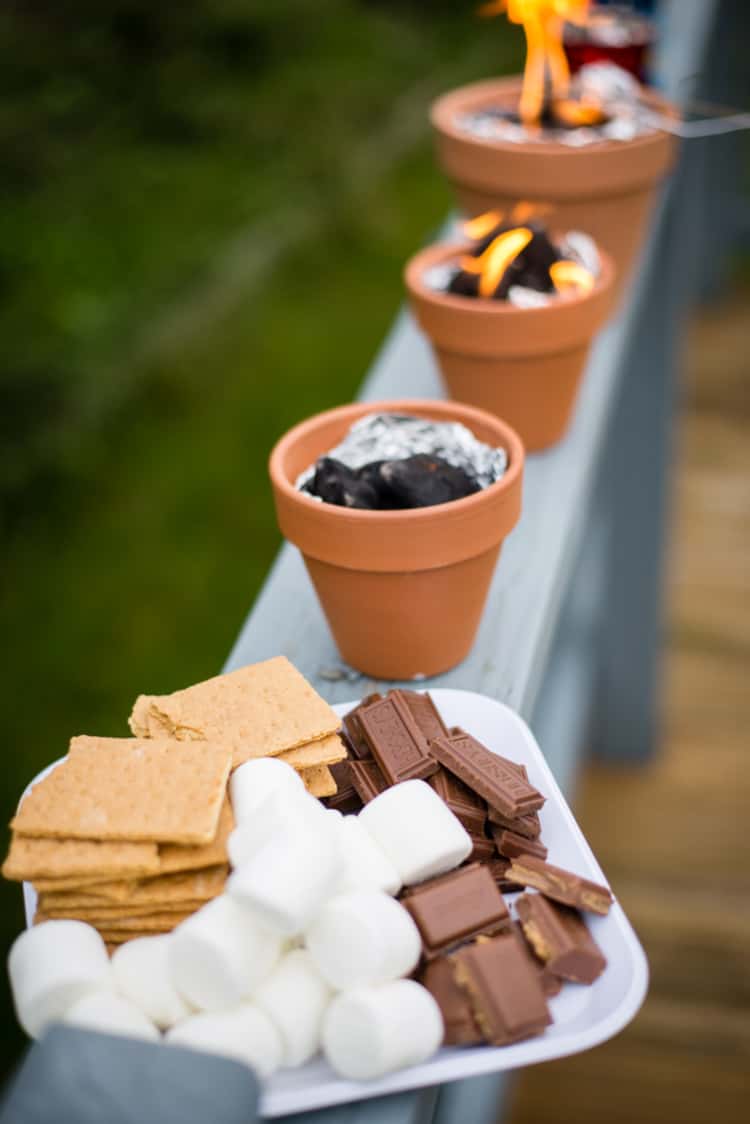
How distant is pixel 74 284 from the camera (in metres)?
A: 2.58

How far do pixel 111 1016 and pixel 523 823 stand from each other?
0.24 meters

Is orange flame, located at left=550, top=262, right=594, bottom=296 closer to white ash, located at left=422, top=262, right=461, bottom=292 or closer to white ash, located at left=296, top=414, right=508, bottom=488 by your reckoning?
white ash, located at left=422, top=262, right=461, bottom=292

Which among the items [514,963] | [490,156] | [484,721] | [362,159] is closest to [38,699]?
[490,156]

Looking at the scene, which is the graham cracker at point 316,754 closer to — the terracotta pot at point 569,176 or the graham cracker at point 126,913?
the graham cracker at point 126,913

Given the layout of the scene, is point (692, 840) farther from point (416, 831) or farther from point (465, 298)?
point (416, 831)

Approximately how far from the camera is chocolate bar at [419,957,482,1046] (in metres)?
0.51

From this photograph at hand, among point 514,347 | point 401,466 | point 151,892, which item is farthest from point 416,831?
point 514,347

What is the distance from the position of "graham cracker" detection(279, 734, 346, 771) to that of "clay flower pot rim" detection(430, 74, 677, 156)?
75 centimetres

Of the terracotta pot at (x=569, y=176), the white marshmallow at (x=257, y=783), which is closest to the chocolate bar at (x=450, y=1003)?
the white marshmallow at (x=257, y=783)

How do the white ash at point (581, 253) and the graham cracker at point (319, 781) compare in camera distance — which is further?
the white ash at point (581, 253)

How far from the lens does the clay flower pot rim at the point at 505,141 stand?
3.78ft

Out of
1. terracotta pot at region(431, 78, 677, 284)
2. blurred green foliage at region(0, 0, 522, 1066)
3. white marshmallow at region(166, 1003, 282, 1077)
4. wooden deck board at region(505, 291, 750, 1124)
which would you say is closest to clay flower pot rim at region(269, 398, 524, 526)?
white marshmallow at region(166, 1003, 282, 1077)

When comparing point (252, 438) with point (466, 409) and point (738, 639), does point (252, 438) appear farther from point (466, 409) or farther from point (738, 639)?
point (466, 409)

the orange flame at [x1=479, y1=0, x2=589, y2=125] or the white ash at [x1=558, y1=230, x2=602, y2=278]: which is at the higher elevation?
the orange flame at [x1=479, y1=0, x2=589, y2=125]
